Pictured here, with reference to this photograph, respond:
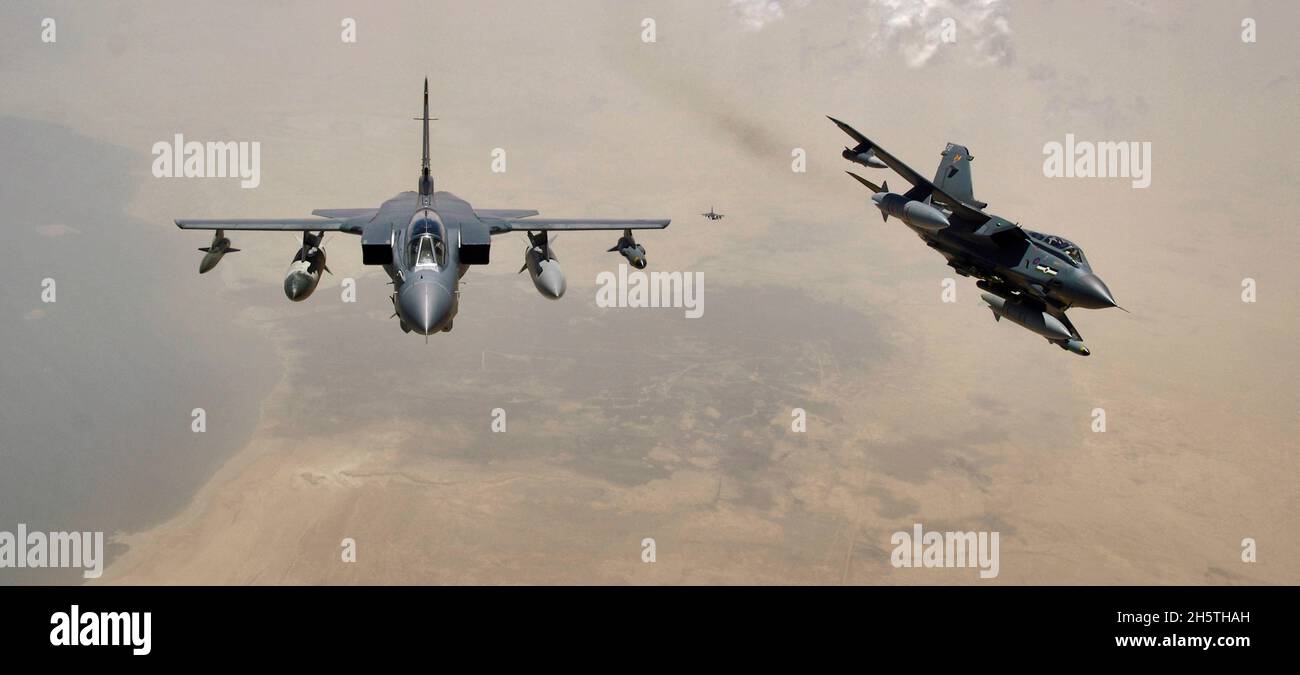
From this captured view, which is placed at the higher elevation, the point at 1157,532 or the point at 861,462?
the point at 861,462

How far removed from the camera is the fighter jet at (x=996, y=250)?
29797 mm

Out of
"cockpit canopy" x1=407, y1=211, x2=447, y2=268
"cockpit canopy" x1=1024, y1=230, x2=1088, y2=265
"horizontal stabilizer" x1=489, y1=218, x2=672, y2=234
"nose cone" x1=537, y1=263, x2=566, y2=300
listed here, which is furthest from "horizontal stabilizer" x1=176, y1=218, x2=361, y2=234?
"cockpit canopy" x1=1024, y1=230, x2=1088, y2=265

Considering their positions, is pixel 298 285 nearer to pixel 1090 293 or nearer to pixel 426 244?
pixel 426 244

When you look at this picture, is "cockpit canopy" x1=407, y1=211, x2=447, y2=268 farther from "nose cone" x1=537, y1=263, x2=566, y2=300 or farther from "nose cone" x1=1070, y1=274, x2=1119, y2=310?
"nose cone" x1=1070, y1=274, x2=1119, y2=310

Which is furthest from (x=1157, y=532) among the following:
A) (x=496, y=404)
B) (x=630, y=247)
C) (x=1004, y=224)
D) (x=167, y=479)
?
(x=167, y=479)

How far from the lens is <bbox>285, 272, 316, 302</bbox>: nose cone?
28844 mm

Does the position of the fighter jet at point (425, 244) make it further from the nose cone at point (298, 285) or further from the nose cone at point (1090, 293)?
the nose cone at point (1090, 293)

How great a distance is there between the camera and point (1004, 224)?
31.2m

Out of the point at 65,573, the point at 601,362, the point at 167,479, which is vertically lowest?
the point at 65,573

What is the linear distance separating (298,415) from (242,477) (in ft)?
24.1

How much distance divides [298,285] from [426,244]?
19.7ft

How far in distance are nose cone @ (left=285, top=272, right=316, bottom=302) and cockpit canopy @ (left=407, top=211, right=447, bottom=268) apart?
15.9 ft

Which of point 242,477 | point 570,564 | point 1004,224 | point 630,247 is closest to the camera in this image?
point 1004,224

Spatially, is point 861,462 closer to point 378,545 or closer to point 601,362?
point 601,362
